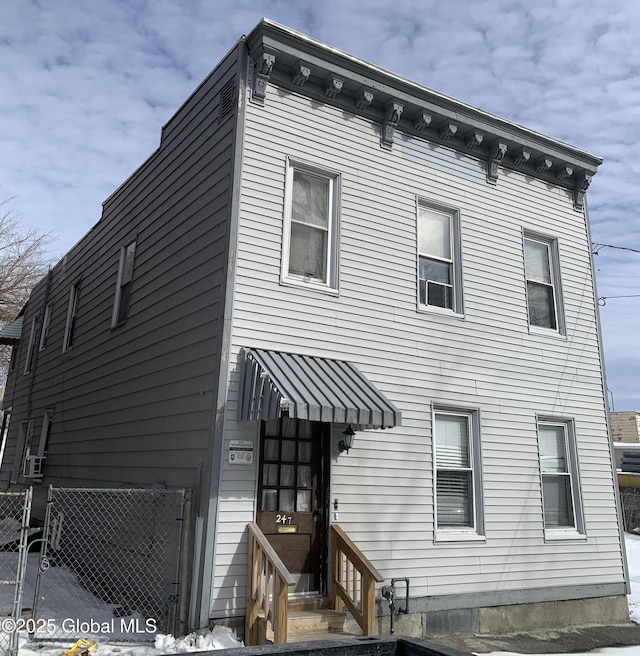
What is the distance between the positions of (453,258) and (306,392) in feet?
14.6

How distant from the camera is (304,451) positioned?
26.2 ft

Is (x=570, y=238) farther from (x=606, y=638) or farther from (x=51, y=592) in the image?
(x=51, y=592)

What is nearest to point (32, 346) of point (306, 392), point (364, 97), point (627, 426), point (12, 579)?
point (12, 579)

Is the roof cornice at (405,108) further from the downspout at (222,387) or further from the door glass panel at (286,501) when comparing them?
the door glass panel at (286,501)

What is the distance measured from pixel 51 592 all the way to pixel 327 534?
14.1 ft

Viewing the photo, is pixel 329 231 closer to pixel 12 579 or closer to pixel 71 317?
pixel 12 579

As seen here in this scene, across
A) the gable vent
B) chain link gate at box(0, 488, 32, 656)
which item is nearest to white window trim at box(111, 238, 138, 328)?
chain link gate at box(0, 488, 32, 656)

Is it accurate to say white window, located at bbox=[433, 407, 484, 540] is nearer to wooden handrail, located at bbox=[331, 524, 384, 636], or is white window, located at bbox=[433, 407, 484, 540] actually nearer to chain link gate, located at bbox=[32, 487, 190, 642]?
wooden handrail, located at bbox=[331, 524, 384, 636]

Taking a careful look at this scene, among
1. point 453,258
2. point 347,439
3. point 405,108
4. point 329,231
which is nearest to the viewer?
point 347,439

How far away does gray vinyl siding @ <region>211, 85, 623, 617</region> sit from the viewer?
7973mm

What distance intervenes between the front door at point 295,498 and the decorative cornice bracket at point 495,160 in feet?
18.9

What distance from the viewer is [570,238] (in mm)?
11766

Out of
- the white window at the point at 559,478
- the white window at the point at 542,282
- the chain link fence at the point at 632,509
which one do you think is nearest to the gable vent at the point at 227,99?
the white window at the point at 542,282

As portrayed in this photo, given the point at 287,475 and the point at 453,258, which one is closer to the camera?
the point at 287,475
